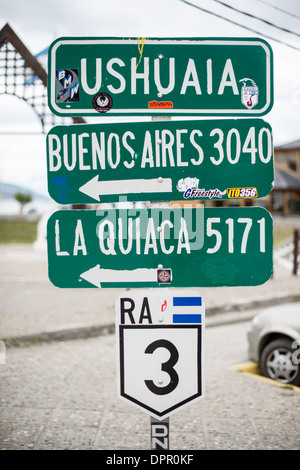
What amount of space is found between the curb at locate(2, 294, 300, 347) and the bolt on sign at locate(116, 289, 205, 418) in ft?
18.4

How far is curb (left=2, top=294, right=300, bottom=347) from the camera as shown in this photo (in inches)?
303

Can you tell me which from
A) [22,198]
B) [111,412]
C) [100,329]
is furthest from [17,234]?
[22,198]

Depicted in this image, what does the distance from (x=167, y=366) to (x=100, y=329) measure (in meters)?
6.47

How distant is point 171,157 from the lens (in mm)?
2285

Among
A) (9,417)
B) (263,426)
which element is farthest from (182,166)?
(9,417)

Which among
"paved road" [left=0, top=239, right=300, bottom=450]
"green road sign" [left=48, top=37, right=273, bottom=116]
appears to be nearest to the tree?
"paved road" [left=0, top=239, right=300, bottom=450]

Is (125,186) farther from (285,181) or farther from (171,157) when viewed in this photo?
(285,181)

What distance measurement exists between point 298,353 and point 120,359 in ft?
13.0

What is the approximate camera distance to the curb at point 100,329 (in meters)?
7.71

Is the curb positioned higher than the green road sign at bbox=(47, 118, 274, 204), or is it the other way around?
the green road sign at bbox=(47, 118, 274, 204)

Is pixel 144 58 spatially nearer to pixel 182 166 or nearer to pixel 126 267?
pixel 182 166

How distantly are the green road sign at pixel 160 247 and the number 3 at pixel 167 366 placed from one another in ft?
1.01

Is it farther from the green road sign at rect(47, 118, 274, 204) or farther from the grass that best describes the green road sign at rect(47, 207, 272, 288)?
the grass

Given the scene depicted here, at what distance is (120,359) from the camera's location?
2.33 m
